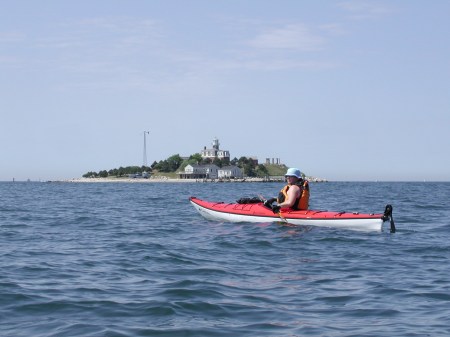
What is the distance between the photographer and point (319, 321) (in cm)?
770

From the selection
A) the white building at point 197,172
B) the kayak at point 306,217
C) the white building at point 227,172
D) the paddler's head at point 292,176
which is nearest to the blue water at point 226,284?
the kayak at point 306,217

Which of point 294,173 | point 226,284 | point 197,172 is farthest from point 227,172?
point 226,284

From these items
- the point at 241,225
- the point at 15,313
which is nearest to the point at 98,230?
the point at 241,225

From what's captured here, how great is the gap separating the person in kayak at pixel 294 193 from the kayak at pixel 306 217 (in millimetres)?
226

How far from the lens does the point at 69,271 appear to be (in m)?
11.1

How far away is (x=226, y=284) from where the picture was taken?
10023mm

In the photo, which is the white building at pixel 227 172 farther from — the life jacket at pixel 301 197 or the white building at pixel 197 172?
the life jacket at pixel 301 197

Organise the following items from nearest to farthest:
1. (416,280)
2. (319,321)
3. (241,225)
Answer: (319,321), (416,280), (241,225)

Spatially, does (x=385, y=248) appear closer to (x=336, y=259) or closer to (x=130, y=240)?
(x=336, y=259)

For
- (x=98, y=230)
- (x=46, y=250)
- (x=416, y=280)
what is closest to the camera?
(x=416, y=280)

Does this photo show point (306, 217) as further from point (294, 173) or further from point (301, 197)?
point (294, 173)

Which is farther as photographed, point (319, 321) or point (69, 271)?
point (69, 271)

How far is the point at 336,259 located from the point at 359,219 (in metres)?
5.72

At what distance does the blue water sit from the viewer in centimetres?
752
